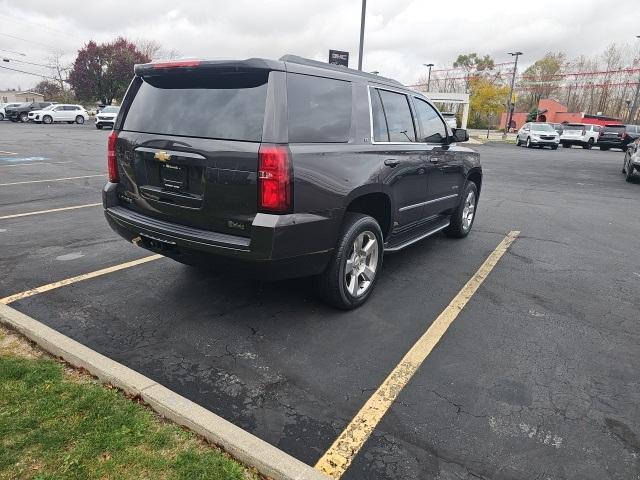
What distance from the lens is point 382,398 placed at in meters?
2.84

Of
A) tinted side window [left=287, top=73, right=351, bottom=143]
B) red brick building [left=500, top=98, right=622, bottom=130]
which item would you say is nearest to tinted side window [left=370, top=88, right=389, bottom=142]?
tinted side window [left=287, top=73, right=351, bottom=143]

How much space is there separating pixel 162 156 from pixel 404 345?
2.23m

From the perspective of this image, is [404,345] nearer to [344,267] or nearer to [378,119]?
[344,267]

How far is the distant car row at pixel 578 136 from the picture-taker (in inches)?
1164

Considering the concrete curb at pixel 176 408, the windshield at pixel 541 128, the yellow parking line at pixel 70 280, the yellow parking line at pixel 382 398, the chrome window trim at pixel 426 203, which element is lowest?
the yellow parking line at pixel 382 398

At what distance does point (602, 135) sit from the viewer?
103 ft

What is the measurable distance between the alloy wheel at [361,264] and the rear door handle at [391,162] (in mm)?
620

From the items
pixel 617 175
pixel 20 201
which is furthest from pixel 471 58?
pixel 20 201

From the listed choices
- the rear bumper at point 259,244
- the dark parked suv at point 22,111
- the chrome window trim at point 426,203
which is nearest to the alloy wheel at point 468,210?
the chrome window trim at point 426,203

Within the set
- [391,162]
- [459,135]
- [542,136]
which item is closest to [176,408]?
→ [391,162]

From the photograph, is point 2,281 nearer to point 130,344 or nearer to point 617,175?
point 130,344

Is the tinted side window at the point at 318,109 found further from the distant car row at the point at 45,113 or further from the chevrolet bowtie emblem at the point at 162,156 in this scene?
the distant car row at the point at 45,113

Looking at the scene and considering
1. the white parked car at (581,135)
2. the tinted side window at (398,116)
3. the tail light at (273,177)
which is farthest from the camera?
the white parked car at (581,135)

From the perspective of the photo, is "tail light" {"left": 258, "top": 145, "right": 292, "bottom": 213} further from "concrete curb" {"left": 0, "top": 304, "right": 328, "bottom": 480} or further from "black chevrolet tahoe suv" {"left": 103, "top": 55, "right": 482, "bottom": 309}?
"concrete curb" {"left": 0, "top": 304, "right": 328, "bottom": 480}
